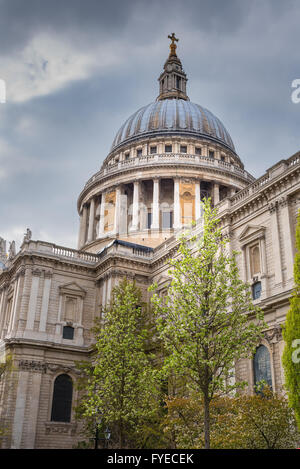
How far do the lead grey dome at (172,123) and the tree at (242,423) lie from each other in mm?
45530

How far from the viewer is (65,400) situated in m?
38.0

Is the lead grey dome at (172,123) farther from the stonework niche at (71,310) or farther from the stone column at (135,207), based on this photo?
the stonework niche at (71,310)

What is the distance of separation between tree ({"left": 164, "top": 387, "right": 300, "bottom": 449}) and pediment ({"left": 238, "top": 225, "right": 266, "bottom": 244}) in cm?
1035

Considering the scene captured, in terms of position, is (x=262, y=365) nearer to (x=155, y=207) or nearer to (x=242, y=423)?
(x=242, y=423)

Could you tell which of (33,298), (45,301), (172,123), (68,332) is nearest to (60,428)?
(68,332)

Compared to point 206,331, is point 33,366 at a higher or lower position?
higher

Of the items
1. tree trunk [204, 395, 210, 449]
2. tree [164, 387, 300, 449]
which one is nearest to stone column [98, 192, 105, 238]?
tree [164, 387, 300, 449]

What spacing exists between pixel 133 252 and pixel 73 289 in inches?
234

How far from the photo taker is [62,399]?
3791cm

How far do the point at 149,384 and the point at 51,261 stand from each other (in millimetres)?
19207

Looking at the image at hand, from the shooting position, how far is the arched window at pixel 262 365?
2659 cm

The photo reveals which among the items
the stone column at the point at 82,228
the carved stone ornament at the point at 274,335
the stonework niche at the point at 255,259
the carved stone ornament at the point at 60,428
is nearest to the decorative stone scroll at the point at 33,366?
the carved stone ornament at the point at 60,428

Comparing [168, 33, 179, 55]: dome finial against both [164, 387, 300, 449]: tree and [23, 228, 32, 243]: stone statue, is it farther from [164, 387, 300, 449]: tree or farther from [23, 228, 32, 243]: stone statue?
[164, 387, 300, 449]: tree
